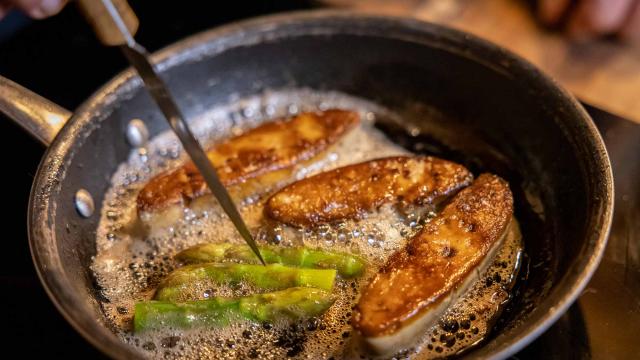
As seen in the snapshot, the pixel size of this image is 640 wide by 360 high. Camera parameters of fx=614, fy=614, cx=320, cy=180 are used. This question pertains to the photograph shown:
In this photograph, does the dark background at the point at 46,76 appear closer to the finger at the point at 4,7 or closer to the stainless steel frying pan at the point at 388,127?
the stainless steel frying pan at the point at 388,127

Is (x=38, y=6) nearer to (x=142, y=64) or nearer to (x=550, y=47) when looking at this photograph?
(x=142, y=64)

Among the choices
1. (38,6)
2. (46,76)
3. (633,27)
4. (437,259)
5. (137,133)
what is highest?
(38,6)

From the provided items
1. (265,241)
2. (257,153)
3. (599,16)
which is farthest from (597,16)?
(265,241)

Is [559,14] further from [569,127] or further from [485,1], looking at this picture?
[569,127]

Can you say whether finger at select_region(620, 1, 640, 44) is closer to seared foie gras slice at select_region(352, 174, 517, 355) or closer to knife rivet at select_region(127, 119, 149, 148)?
seared foie gras slice at select_region(352, 174, 517, 355)

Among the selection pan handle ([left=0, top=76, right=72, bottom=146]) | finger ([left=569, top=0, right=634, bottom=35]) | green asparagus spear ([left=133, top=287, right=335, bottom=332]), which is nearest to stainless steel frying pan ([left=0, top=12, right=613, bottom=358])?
pan handle ([left=0, top=76, right=72, bottom=146])
